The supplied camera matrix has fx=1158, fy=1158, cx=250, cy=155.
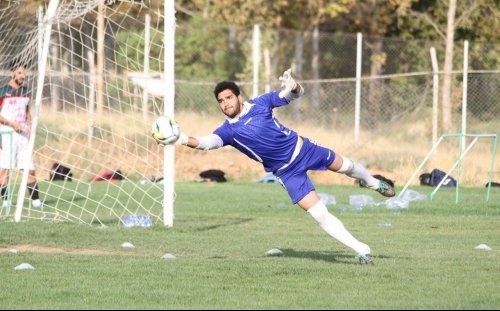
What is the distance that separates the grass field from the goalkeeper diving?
1.35 ft

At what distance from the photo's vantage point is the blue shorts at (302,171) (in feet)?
38.2

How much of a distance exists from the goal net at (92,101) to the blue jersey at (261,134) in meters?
4.27

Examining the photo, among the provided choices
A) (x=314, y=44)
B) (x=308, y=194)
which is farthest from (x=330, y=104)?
(x=308, y=194)

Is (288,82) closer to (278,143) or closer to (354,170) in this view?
(278,143)

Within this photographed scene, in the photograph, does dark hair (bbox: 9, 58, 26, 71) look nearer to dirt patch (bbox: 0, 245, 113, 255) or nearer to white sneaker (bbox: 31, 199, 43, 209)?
white sneaker (bbox: 31, 199, 43, 209)

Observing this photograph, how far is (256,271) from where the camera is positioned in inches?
430

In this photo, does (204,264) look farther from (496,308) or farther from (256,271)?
(496,308)

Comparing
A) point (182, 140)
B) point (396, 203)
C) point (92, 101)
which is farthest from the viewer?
point (92, 101)

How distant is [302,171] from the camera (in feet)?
38.7

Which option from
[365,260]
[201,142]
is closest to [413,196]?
[365,260]

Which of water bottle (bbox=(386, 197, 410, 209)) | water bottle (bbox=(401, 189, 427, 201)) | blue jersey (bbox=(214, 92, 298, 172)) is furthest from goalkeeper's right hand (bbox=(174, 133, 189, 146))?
water bottle (bbox=(401, 189, 427, 201))

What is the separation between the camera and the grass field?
9.23 m

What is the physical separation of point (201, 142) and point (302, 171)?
1239 mm

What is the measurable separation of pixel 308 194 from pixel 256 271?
114cm
